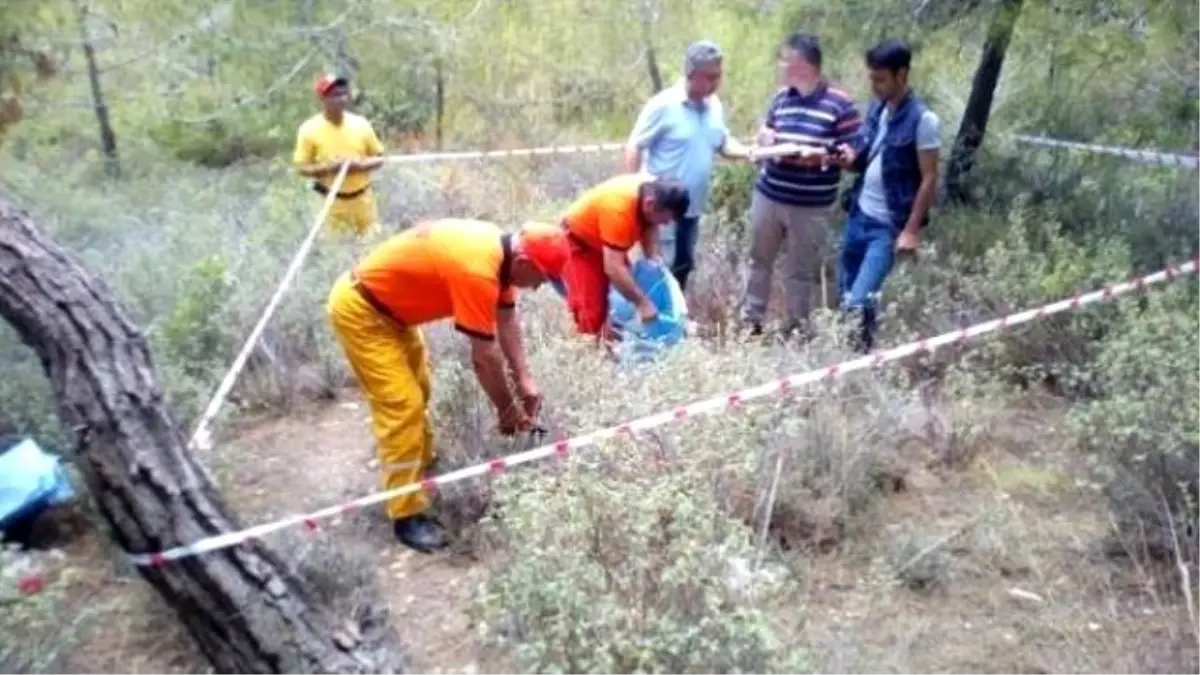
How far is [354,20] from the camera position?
14.1 metres

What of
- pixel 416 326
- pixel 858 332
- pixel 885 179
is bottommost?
pixel 858 332

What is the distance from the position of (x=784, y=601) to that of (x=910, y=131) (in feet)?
9.43

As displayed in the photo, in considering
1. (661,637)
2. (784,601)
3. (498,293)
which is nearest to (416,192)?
(498,293)

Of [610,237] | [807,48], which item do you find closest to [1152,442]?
[610,237]

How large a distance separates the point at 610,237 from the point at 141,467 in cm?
269

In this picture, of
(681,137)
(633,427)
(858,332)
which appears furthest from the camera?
(681,137)

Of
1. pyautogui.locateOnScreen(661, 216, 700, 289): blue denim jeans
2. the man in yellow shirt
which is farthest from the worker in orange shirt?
the man in yellow shirt

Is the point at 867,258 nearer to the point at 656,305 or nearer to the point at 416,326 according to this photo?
the point at 656,305

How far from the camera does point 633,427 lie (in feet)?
15.2

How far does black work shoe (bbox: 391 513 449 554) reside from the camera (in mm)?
5176

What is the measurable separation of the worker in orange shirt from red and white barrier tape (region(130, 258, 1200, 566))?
0.95 m

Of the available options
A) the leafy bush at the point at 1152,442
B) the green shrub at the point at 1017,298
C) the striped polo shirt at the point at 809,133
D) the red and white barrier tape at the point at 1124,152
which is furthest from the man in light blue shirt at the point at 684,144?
the leafy bush at the point at 1152,442

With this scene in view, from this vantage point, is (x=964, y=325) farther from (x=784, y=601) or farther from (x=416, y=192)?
(x=416, y=192)

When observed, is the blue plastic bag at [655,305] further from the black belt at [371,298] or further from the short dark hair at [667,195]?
the black belt at [371,298]
